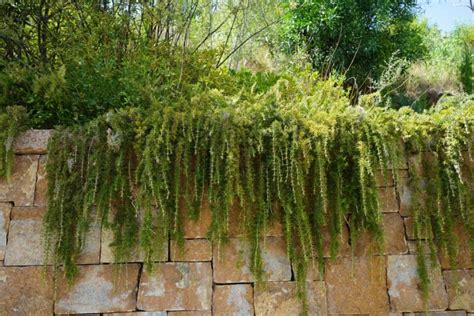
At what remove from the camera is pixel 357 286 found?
269cm

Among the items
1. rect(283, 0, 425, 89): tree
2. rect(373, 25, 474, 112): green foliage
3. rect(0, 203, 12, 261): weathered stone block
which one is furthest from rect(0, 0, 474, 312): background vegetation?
rect(283, 0, 425, 89): tree

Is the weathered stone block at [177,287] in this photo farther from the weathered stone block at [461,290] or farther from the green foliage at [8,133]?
the weathered stone block at [461,290]

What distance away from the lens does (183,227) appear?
262cm

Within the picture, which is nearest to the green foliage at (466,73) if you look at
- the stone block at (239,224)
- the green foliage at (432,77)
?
the green foliage at (432,77)

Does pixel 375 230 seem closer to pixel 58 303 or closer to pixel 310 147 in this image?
pixel 310 147

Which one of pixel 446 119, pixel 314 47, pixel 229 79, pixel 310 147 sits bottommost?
pixel 310 147

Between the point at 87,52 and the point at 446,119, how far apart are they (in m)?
2.46

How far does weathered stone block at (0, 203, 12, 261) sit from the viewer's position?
103 inches

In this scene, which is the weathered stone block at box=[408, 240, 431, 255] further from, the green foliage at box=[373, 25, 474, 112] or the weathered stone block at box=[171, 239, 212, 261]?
the green foliage at box=[373, 25, 474, 112]

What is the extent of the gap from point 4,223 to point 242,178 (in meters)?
1.40

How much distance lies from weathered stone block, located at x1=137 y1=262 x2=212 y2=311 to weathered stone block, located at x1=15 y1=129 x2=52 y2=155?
0.97m

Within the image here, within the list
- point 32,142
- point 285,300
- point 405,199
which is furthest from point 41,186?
→ point 405,199

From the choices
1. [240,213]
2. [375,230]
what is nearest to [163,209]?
[240,213]

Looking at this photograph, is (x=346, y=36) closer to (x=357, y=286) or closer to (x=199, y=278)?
(x=357, y=286)
